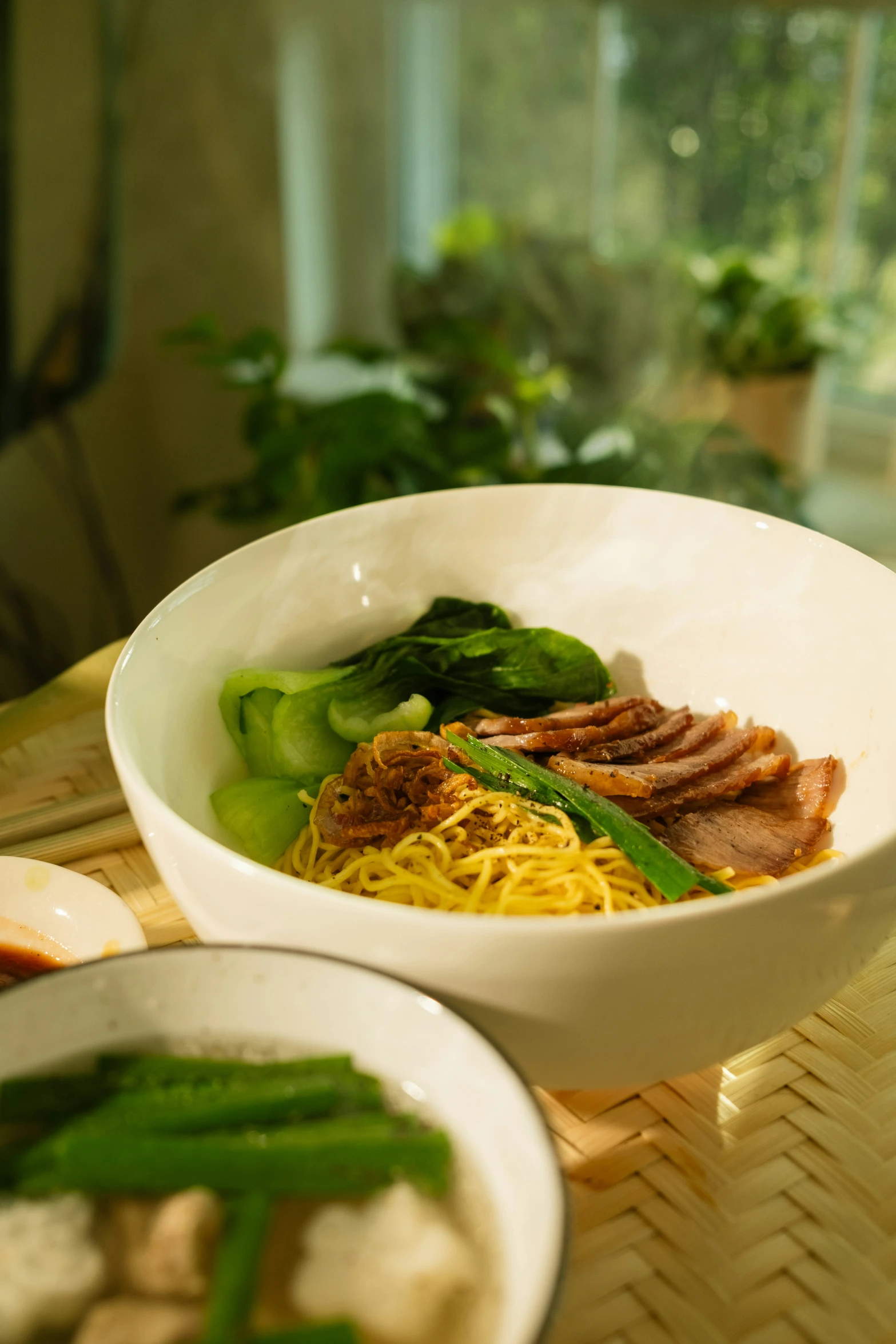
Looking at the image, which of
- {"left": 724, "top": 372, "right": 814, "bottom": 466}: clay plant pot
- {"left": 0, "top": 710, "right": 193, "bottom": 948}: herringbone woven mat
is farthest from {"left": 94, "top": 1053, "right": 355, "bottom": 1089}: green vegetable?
{"left": 724, "top": 372, "right": 814, "bottom": 466}: clay plant pot

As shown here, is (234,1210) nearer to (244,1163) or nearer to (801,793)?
(244,1163)

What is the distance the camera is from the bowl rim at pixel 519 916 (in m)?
0.58

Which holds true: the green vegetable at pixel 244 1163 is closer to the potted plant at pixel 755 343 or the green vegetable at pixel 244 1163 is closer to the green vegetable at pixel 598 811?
the green vegetable at pixel 598 811

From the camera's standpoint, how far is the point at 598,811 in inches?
34.7

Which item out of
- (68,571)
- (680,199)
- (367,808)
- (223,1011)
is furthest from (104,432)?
(223,1011)

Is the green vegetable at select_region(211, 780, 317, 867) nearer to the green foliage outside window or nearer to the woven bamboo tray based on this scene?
the woven bamboo tray

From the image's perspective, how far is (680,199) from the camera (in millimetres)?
3508

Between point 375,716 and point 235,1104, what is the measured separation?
50 centimetres

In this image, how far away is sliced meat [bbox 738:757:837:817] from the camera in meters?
0.96

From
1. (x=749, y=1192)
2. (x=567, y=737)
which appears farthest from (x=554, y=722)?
(x=749, y=1192)

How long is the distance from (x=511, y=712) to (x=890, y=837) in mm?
546

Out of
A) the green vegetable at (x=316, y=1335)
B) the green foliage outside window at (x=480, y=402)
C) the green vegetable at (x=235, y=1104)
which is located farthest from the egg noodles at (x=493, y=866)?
the green foliage outside window at (x=480, y=402)

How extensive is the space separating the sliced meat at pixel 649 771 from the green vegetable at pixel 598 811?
13mm

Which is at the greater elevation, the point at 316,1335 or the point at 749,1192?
the point at 316,1335
